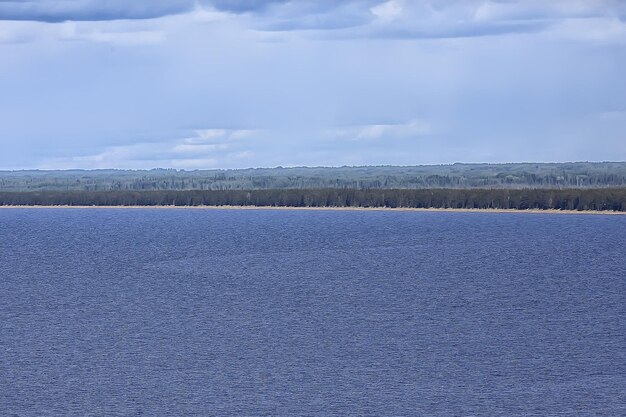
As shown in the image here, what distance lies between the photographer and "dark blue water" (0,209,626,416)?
66.7 ft

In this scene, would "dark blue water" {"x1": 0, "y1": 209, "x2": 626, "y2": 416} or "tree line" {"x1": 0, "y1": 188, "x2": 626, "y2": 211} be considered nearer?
"dark blue water" {"x1": 0, "y1": 209, "x2": 626, "y2": 416}

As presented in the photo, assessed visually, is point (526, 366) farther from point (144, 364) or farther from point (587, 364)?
point (144, 364)

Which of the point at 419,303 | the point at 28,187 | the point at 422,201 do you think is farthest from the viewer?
the point at 28,187

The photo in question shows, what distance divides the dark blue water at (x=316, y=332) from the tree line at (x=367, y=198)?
1337 inches

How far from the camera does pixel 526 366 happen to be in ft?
76.2

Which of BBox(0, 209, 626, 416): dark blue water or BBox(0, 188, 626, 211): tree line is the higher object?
BBox(0, 188, 626, 211): tree line

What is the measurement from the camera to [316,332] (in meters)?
28.4

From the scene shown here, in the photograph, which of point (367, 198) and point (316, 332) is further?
point (367, 198)

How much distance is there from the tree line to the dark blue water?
33972mm

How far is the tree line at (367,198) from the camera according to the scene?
301 feet

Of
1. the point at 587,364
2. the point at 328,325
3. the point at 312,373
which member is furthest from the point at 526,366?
the point at 328,325

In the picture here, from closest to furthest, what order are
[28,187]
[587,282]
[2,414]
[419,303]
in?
[2,414], [419,303], [587,282], [28,187]

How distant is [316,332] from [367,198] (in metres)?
78.8

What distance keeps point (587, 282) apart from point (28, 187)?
480ft
